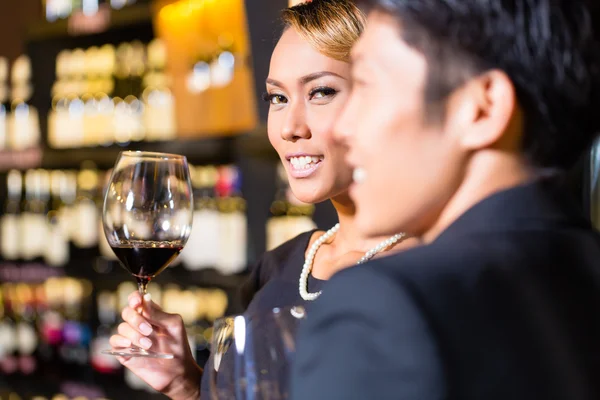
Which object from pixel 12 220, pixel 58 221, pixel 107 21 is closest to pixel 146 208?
pixel 107 21

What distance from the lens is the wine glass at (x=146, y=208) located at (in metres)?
1.14

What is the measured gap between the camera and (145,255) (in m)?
1.16

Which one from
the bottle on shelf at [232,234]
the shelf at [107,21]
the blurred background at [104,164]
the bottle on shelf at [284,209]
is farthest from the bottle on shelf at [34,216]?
the bottle on shelf at [284,209]

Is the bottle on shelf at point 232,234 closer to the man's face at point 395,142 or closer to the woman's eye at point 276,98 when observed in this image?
the woman's eye at point 276,98

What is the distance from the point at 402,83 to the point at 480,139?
6cm

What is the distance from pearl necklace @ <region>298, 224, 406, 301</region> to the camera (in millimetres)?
1147

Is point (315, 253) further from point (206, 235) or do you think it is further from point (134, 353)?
point (206, 235)

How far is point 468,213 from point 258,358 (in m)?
0.16

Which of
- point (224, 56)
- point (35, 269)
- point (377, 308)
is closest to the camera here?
point (377, 308)

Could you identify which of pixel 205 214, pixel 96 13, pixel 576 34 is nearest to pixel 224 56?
pixel 205 214

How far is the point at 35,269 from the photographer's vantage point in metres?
3.87

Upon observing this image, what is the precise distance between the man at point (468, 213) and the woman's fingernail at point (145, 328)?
65 centimetres

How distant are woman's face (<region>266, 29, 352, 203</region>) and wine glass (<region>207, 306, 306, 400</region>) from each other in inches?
27.0

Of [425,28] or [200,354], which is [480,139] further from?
[200,354]
